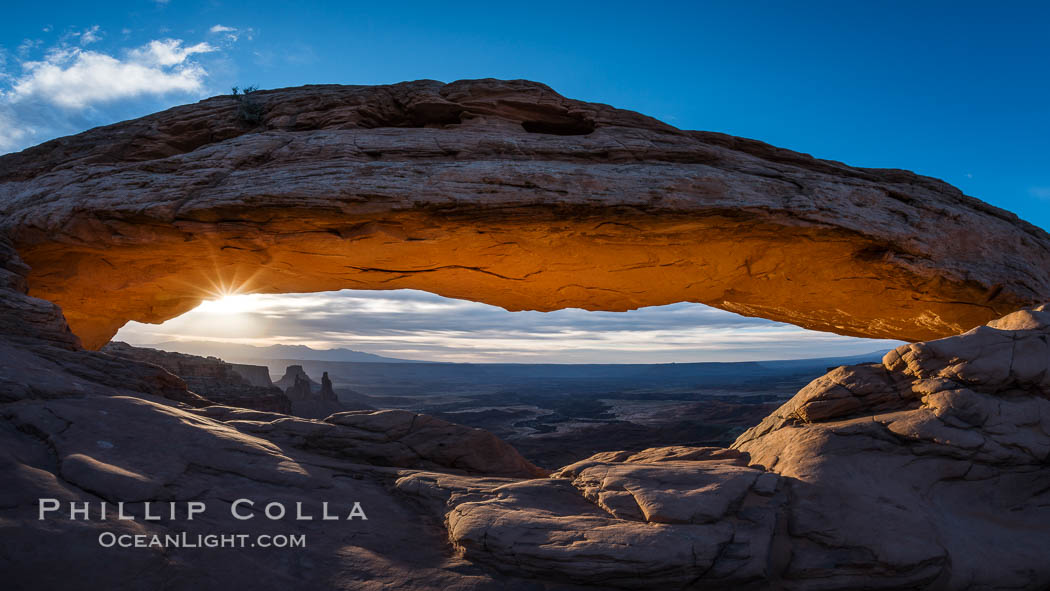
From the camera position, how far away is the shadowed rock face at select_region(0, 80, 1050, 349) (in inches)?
400

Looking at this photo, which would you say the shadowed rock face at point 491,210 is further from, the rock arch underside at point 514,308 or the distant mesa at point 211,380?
the distant mesa at point 211,380

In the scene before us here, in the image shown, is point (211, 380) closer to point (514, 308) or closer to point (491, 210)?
point (514, 308)

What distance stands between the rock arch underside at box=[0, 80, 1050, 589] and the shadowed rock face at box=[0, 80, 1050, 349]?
3.0 inches

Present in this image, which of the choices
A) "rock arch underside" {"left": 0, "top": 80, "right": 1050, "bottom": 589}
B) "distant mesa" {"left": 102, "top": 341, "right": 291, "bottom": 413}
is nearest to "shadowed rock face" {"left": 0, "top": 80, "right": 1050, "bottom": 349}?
"rock arch underside" {"left": 0, "top": 80, "right": 1050, "bottom": 589}

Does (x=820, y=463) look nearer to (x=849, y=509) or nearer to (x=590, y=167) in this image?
(x=849, y=509)

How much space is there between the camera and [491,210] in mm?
10148

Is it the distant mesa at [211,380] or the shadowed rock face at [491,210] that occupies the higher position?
the shadowed rock face at [491,210]

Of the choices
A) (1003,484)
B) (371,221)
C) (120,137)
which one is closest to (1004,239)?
(1003,484)

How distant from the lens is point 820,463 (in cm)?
607

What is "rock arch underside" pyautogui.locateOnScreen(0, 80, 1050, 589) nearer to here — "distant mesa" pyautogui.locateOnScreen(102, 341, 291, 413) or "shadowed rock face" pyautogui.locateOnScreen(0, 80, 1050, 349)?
"shadowed rock face" pyautogui.locateOnScreen(0, 80, 1050, 349)

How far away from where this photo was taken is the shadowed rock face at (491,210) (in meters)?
10.2

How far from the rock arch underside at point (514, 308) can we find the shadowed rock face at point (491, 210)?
8 cm

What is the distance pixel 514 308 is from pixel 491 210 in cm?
638

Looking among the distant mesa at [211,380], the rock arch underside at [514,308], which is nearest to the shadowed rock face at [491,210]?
the rock arch underside at [514,308]
